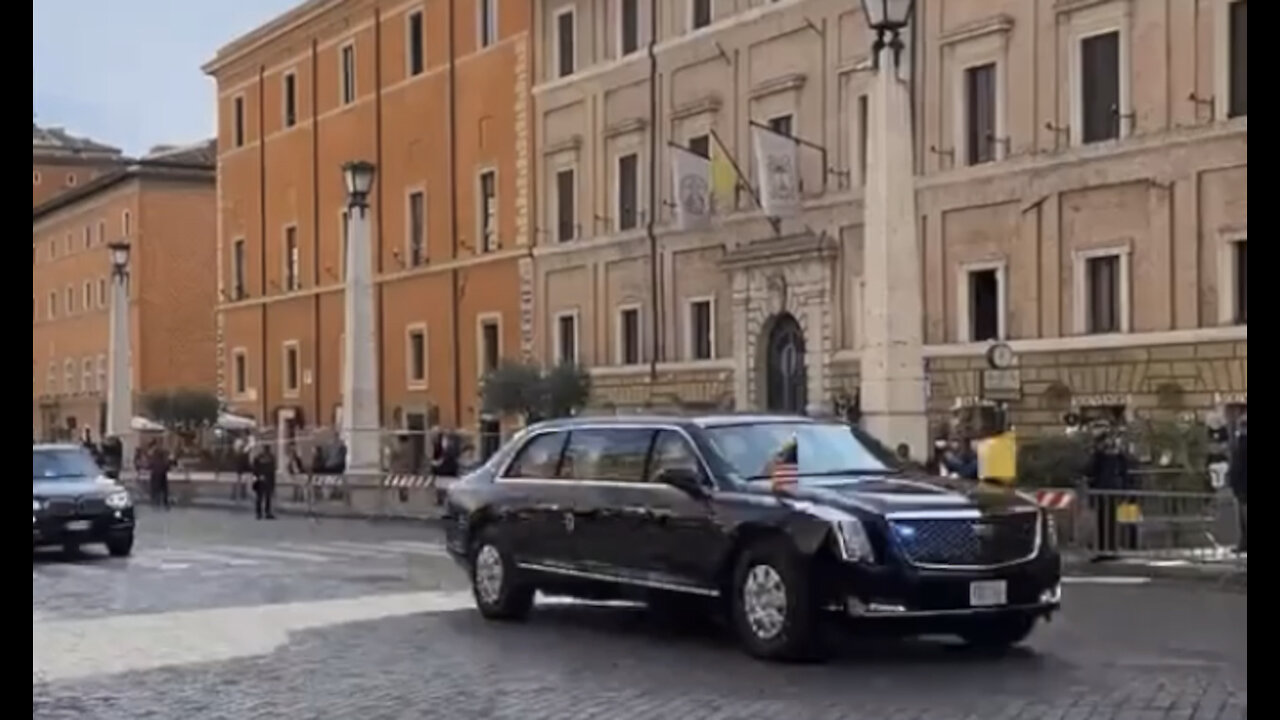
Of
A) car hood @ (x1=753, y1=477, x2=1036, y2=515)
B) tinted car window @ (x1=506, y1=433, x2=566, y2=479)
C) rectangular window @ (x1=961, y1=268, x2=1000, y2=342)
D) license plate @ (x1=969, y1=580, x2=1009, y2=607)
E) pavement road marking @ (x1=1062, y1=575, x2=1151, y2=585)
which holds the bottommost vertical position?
pavement road marking @ (x1=1062, y1=575, x2=1151, y2=585)

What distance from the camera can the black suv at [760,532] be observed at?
12727mm

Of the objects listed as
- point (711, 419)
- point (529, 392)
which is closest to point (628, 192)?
point (529, 392)

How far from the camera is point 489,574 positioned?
1650cm

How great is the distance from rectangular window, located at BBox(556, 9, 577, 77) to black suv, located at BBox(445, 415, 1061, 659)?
37.6 metres

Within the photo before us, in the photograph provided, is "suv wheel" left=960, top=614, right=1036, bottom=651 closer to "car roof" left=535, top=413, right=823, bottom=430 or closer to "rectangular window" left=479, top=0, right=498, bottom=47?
"car roof" left=535, top=413, right=823, bottom=430

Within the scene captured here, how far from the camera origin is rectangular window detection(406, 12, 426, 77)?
6062 cm

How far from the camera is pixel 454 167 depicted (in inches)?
2322

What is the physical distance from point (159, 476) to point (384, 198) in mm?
17815

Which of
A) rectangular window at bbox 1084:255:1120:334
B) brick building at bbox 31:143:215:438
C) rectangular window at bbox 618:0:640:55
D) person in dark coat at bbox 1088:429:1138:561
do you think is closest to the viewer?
person in dark coat at bbox 1088:429:1138:561

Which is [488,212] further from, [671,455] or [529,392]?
[671,455]

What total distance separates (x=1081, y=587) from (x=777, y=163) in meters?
23.5

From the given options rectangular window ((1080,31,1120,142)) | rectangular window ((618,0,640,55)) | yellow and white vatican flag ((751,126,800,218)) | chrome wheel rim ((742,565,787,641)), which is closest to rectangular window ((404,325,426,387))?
rectangular window ((618,0,640,55))

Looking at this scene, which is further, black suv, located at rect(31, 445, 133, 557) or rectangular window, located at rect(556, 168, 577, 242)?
rectangular window, located at rect(556, 168, 577, 242)

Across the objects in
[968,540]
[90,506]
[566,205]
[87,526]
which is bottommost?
[87,526]
